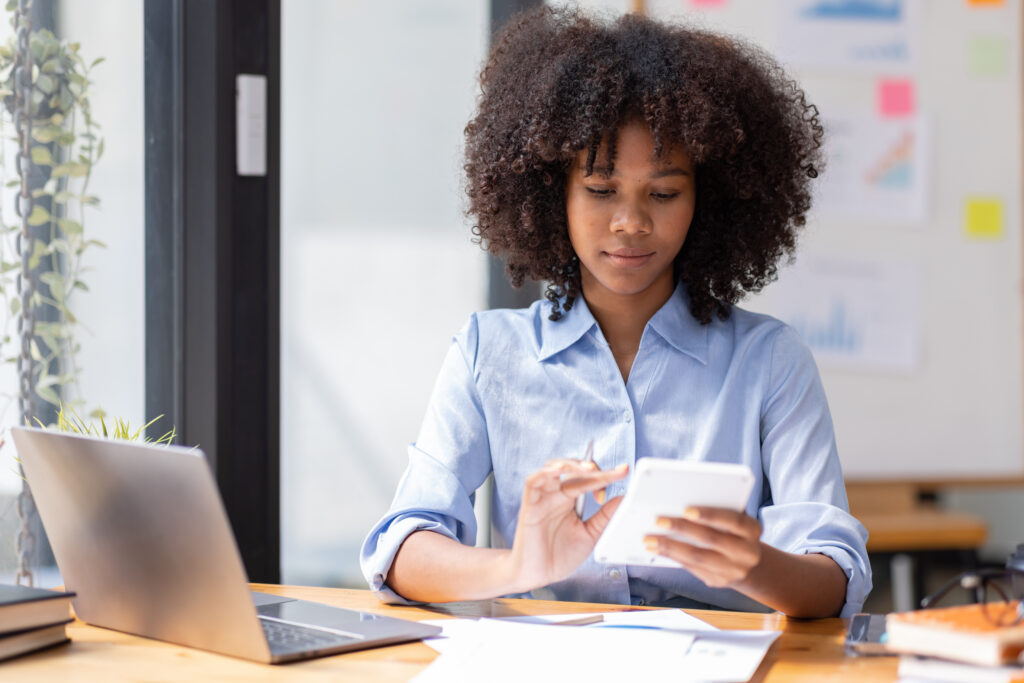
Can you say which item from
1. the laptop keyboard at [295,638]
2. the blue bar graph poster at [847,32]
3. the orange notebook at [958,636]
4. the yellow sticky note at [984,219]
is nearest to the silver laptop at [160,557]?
the laptop keyboard at [295,638]

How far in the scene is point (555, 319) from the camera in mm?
1514

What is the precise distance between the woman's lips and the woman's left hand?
46 centimetres

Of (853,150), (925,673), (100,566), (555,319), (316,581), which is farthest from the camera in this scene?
(853,150)

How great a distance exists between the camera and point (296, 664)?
994 mm

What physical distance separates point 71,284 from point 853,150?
77.7 inches

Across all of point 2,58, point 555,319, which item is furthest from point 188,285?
point 555,319

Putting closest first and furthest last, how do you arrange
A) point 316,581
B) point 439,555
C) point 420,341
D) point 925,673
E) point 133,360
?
point 925,673
point 439,555
point 133,360
point 316,581
point 420,341

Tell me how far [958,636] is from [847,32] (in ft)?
7.14

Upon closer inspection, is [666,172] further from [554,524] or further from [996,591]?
[996,591]

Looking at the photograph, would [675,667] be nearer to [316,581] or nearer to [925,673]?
[925,673]

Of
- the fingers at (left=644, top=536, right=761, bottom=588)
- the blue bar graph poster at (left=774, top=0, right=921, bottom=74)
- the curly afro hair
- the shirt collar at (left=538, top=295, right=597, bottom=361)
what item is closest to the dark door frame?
the curly afro hair

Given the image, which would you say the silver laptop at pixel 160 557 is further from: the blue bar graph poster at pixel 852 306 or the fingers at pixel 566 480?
the blue bar graph poster at pixel 852 306

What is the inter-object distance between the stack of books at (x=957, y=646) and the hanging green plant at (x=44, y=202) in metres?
1.20

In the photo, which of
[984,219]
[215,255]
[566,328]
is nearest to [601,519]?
[566,328]
